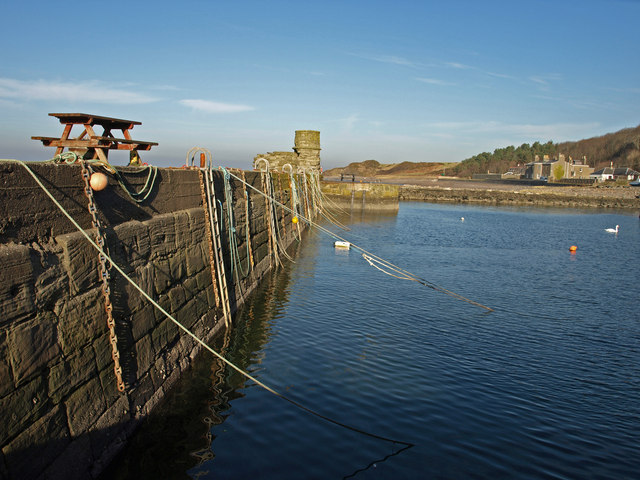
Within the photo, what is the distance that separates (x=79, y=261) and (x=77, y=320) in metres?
0.59

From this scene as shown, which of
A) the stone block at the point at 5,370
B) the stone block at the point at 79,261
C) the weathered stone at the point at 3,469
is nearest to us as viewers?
the weathered stone at the point at 3,469

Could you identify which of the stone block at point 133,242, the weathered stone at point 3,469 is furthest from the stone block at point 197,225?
the weathered stone at point 3,469

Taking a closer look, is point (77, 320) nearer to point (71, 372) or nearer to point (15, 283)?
point (71, 372)

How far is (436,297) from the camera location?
13.0 metres

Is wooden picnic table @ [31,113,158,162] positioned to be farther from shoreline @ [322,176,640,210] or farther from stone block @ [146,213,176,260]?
shoreline @ [322,176,640,210]

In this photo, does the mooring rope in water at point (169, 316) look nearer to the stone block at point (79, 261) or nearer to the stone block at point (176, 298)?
the stone block at point (79, 261)

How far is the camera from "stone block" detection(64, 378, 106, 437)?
166 inches

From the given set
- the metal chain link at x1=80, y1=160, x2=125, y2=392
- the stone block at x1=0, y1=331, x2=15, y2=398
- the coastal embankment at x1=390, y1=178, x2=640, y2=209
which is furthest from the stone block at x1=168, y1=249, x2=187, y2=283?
the coastal embankment at x1=390, y1=178, x2=640, y2=209

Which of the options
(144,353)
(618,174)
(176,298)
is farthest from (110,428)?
(618,174)

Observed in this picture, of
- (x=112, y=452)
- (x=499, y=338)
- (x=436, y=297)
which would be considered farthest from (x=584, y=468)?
(x=436, y=297)

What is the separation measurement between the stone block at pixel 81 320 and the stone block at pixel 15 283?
429mm

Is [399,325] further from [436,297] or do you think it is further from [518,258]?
[518,258]

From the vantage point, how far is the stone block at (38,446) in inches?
137

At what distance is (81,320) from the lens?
4461 mm
